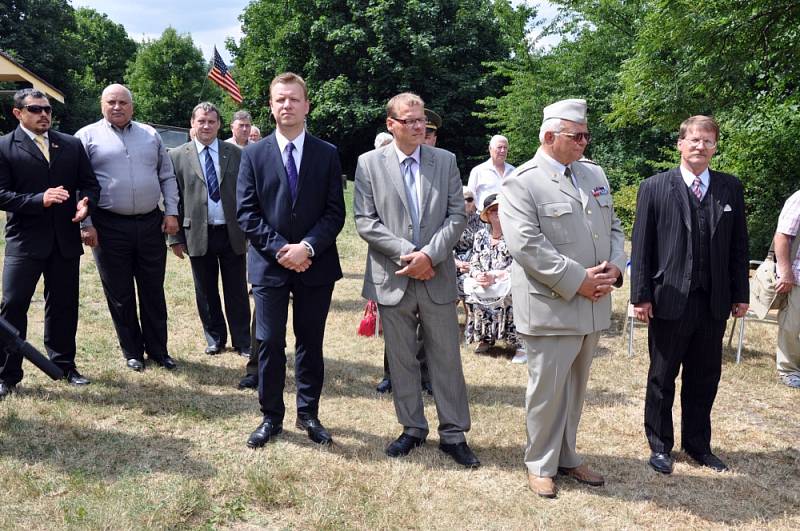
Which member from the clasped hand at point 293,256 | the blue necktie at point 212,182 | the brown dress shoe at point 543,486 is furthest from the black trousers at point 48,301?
the brown dress shoe at point 543,486

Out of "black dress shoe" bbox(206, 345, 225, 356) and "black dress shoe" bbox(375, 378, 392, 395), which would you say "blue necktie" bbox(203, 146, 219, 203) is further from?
"black dress shoe" bbox(375, 378, 392, 395)

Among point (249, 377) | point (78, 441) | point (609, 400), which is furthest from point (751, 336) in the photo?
point (78, 441)

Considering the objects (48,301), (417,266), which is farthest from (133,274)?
(417,266)

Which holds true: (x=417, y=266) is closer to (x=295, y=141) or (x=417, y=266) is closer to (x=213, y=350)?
(x=295, y=141)

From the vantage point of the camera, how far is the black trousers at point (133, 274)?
5457 mm

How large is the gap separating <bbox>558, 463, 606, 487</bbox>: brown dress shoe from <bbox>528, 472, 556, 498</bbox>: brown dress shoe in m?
0.19

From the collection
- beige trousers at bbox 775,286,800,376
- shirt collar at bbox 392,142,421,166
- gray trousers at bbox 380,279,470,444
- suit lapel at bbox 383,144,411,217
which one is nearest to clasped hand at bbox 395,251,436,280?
gray trousers at bbox 380,279,470,444

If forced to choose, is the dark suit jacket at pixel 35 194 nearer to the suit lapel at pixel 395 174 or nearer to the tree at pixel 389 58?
the suit lapel at pixel 395 174

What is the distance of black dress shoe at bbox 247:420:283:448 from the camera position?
4.17 meters

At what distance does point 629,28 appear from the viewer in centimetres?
2036

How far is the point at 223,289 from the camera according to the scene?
241 inches

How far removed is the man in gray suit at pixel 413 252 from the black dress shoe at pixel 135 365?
263 cm

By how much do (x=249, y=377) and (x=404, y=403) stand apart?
1753mm

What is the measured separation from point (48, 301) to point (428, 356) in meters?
3.13
